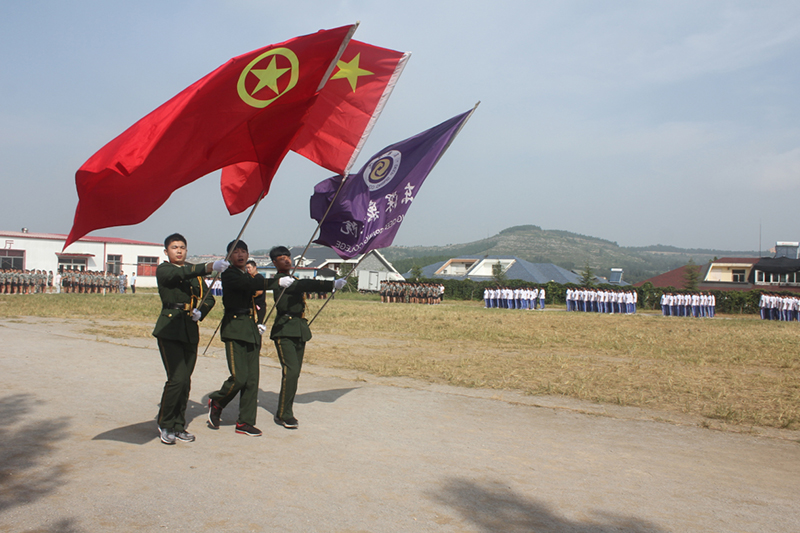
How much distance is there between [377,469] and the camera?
4.70 m

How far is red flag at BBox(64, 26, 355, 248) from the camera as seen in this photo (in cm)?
486

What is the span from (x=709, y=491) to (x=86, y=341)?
37.9ft

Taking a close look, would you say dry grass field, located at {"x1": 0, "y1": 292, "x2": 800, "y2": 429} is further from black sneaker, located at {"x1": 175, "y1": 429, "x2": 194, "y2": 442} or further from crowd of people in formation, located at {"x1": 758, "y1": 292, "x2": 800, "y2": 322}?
crowd of people in formation, located at {"x1": 758, "y1": 292, "x2": 800, "y2": 322}

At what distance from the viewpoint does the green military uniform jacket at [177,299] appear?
5207mm

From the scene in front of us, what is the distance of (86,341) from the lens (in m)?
12.1

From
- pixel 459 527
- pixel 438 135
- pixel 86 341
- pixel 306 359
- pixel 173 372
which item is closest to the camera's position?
pixel 459 527

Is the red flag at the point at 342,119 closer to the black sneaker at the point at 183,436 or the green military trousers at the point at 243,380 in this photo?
the green military trousers at the point at 243,380

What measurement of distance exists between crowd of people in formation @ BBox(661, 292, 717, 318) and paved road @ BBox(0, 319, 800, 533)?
27933 mm

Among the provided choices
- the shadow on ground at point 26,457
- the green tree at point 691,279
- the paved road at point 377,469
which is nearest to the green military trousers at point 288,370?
the paved road at point 377,469

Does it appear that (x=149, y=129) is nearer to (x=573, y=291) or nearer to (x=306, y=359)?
(x=306, y=359)

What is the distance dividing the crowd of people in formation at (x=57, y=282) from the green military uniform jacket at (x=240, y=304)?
36277 millimetres

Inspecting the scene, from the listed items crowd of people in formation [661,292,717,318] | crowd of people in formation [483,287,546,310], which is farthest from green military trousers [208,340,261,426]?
crowd of people in formation [661,292,717,318]

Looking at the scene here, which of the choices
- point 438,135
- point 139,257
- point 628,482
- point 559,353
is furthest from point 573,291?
point 139,257

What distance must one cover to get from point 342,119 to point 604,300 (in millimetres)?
29104
